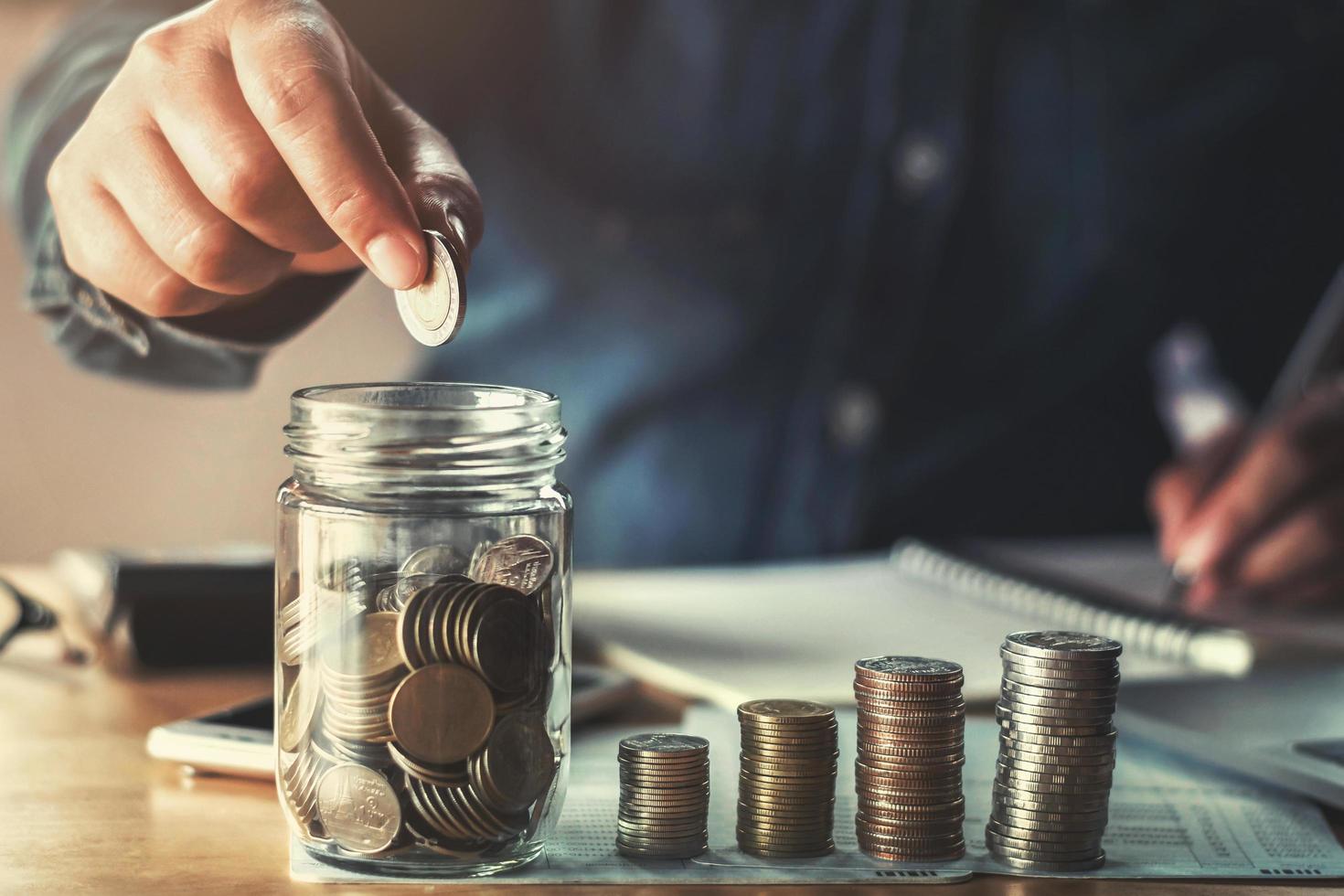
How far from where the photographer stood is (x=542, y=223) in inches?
83.3

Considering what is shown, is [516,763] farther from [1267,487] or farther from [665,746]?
[1267,487]

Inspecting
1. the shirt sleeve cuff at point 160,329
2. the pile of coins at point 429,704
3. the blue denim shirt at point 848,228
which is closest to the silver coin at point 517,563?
the pile of coins at point 429,704

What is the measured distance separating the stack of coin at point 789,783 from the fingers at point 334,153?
0.32 metres

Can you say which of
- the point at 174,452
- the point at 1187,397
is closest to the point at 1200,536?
the point at 1187,397

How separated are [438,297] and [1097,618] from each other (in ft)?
2.68

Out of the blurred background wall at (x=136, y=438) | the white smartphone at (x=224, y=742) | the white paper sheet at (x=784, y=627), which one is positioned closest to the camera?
the white smartphone at (x=224, y=742)

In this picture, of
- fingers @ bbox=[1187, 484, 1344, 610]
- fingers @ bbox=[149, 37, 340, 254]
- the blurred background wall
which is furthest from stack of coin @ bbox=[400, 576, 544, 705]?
the blurred background wall

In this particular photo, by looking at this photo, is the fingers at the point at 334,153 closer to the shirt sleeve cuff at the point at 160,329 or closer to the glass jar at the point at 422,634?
the glass jar at the point at 422,634

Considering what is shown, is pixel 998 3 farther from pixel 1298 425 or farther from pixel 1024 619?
pixel 1024 619

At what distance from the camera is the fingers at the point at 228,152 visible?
0.81 metres

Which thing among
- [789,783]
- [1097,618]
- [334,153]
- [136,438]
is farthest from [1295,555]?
[136,438]

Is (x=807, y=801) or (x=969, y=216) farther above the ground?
(x=969, y=216)

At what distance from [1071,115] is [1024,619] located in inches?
42.9

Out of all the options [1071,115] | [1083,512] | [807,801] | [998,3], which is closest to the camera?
[807,801]
